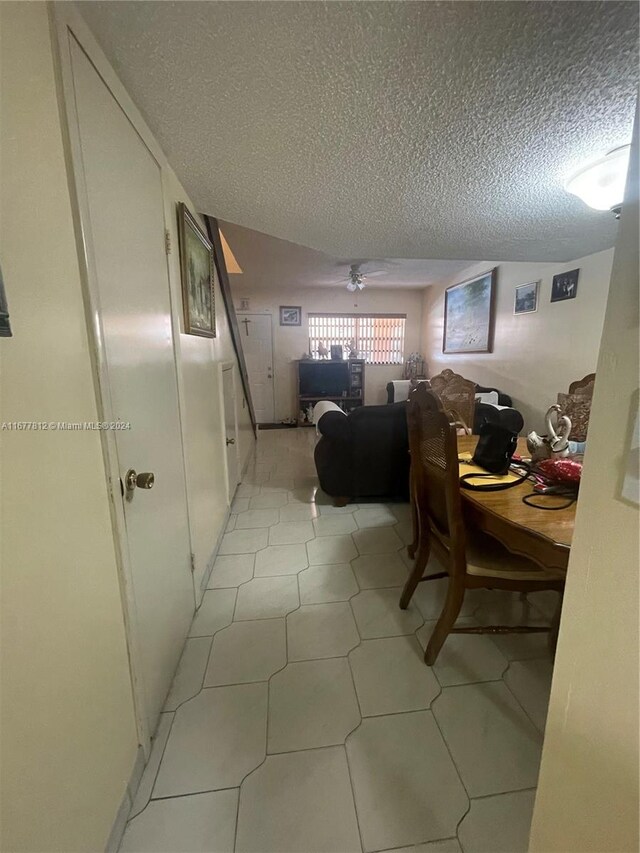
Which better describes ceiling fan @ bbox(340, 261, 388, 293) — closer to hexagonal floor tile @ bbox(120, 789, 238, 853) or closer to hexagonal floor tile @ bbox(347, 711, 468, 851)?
hexagonal floor tile @ bbox(347, 711, 468, 851)

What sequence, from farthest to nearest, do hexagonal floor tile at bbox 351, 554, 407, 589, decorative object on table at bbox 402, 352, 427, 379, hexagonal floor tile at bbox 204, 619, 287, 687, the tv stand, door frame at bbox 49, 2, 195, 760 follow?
decorative object on table at bbox 402, 352, 427, 379 → the tv stand → hexagonal floor tile at bbox 351, 554, 407, 589 → hexagonal floor tile at bbox 204, 619, 287, 687 → door frame at bbox 49, 2, 195, 760

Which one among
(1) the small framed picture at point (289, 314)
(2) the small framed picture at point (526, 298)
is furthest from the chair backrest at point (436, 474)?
(1) the small framed picture at point (289, 314)

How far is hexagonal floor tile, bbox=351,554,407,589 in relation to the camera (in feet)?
5.99

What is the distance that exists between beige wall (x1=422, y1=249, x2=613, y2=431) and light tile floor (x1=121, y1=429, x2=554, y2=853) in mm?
2282

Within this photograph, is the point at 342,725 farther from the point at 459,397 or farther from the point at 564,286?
the point at 564,286

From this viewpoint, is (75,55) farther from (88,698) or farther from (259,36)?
(88,698)

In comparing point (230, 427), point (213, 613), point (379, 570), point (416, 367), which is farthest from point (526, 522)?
point (416, 367)

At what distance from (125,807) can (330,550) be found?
1.39 meters

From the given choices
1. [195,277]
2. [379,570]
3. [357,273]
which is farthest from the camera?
[357,273]

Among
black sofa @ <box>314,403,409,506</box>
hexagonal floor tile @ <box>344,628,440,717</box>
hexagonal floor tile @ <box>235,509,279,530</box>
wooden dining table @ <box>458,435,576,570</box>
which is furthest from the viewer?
black sofa @ <box>314,403,409,506</box>

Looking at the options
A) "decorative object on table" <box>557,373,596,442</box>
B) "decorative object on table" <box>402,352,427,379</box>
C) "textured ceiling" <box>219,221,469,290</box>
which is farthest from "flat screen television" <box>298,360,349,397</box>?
"decorative object on table" <box>557,373,596,442</box>

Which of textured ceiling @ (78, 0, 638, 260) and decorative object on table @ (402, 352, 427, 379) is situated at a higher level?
textured ceiling @ (78, 0, 638, 260)

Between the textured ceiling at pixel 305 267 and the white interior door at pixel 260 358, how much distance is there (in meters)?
0.57

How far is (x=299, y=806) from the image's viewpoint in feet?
3.06
